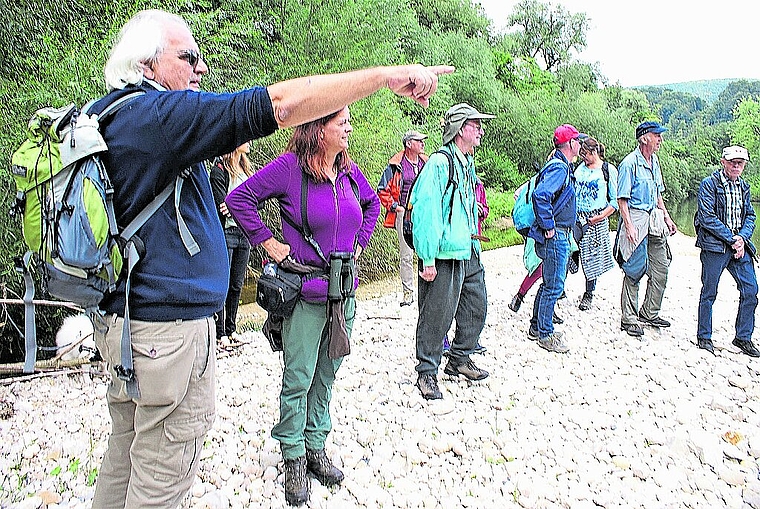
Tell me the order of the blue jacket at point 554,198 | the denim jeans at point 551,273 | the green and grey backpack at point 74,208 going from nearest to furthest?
the green and grey backpack at point 74,208 → the blue jacket at point 554,198 → the denim jeans at point 551,273

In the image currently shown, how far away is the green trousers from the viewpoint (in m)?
3.37

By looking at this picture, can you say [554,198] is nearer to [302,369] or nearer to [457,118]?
[457,118]

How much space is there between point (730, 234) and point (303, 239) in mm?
4706

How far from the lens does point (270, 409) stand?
15.7ft

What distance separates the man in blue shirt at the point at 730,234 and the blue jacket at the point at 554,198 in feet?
4.41

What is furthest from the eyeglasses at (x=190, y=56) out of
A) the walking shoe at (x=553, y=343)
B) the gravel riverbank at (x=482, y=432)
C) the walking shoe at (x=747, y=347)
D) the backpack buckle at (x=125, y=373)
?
the walking shoe at (x=747, y=347)

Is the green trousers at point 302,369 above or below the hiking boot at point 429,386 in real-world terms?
above

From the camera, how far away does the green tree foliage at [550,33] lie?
4462cm

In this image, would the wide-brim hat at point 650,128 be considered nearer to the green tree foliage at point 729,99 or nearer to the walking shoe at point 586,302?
the walking shoe at point 586,302

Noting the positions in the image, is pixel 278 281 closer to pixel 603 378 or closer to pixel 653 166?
pixel 603 378

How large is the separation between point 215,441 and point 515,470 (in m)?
1.96

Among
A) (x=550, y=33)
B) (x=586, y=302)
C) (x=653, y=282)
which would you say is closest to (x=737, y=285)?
(x=653, y=282)

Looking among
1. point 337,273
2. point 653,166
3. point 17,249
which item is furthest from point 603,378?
point 17,249

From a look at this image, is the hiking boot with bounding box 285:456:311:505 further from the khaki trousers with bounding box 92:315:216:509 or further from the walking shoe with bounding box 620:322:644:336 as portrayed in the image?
the walking shoe with bounding box 620:322:644:336
